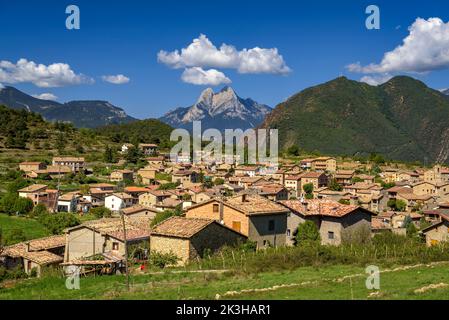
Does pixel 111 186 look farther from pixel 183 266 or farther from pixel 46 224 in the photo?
pixel 183 266

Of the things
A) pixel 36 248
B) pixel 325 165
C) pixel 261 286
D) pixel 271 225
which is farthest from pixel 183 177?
pixel 261 286

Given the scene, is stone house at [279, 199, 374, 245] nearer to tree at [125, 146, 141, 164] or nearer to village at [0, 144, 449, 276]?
village at [0, 144, 449, 276]

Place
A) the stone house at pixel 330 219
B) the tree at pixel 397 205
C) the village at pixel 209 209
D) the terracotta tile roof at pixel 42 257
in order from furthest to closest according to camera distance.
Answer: the tree at pixel 397 205 → the terracotta tile roof at pixel 42 257 → the stone house at pixel 330 219 → the village at pixel 209 209

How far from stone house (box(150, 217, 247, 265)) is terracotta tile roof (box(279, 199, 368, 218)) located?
7.37m

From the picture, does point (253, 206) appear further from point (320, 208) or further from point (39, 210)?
point (39, 210)

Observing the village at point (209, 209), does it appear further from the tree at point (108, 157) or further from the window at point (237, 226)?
the tree at point (108, 157)

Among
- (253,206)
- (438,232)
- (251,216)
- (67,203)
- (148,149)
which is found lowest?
(67,203)

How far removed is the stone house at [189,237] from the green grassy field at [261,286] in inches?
134

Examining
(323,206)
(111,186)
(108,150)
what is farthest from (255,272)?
(108,150)

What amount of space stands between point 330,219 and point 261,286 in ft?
50.9

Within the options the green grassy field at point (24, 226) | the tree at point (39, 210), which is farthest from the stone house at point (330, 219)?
the tree at point (39, 210)

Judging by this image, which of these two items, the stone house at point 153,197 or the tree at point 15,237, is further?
the stone house at point 153,197

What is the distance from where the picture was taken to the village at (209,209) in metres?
24.2

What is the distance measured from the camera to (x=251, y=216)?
1029 inches
